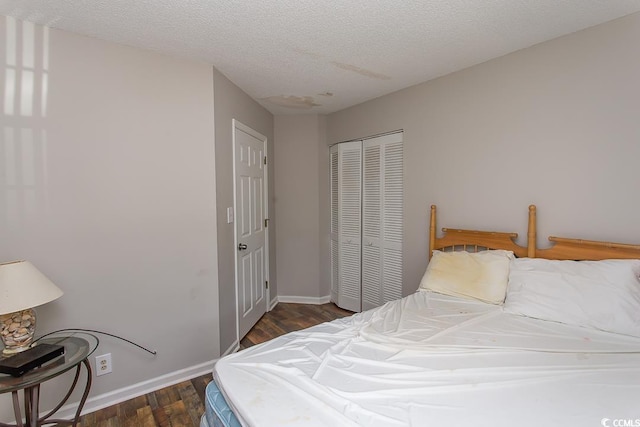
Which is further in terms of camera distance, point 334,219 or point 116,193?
point 334,219

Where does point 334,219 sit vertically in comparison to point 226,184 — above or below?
below

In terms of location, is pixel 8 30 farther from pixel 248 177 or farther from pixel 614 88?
pixel 614 88

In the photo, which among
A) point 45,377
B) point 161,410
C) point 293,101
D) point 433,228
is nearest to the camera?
point 45,377

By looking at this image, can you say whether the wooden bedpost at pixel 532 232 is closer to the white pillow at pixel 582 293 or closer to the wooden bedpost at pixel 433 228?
the white pillow at pixel 582 293

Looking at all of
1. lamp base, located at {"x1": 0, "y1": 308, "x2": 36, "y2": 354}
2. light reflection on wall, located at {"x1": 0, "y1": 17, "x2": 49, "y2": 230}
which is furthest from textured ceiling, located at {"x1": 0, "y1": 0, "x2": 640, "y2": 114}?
lamp base, located at {"x1": 0, "y1": 308, "x2": 36, "y2": 354}

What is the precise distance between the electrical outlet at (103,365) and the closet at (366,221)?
2374 millimetres

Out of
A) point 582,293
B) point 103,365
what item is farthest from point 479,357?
point 103,365

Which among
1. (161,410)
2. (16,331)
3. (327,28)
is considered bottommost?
(161,410)

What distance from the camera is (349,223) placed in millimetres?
3648

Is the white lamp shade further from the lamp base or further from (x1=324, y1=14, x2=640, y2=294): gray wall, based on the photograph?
(x1=324, y1=14, x2=640, y2=294): gray wall

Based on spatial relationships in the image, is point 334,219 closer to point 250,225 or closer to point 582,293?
point 250,225

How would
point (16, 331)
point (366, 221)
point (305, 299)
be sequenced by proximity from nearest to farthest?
point (16, 331) → point (366, 221) → point (305, 299)

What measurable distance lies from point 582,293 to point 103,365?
291cm

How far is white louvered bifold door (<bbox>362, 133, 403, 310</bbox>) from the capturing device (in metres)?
3.14
